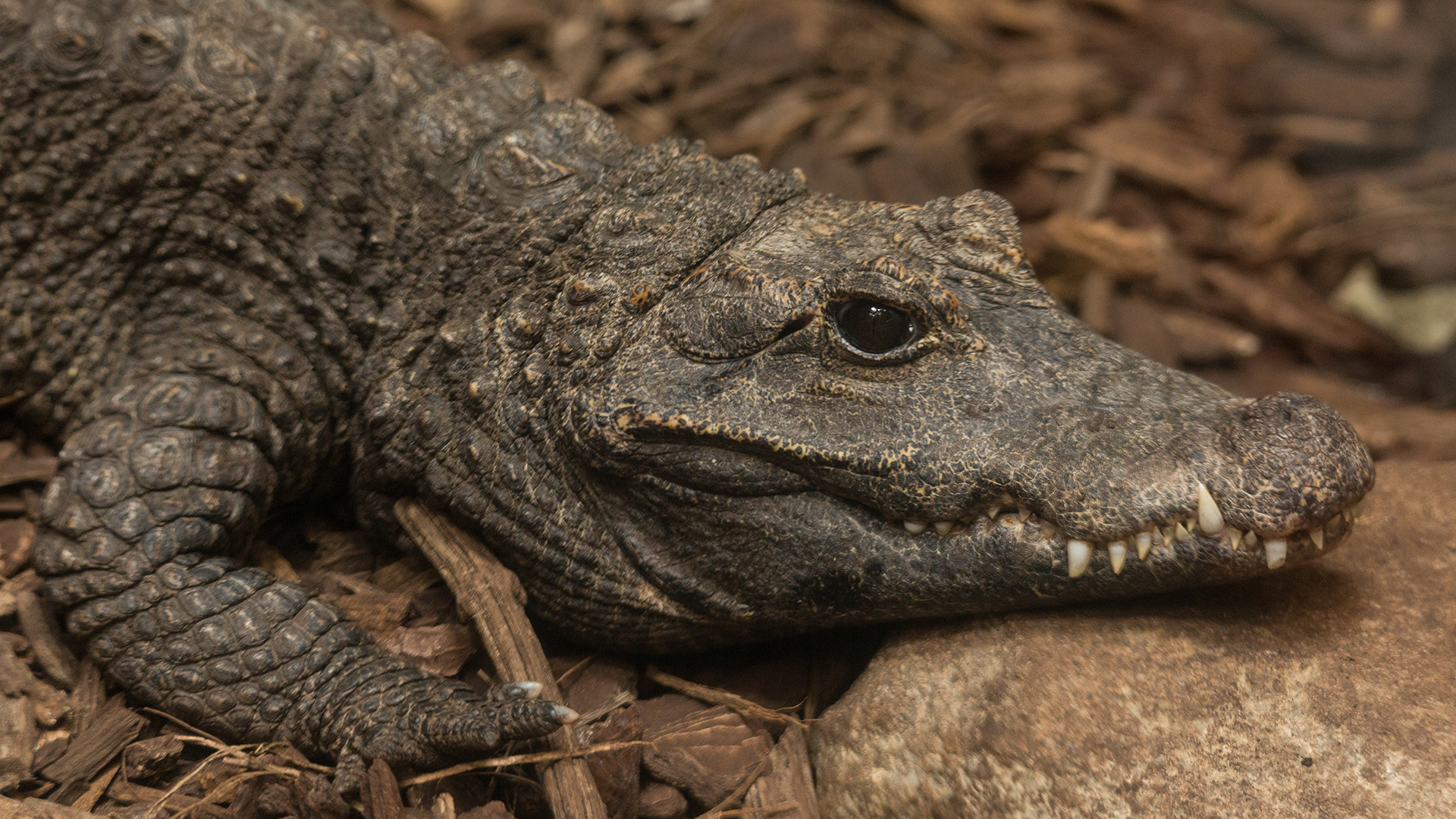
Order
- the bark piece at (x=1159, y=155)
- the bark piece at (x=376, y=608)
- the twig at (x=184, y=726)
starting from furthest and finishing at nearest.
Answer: the bark piece at (x=1159, y=155) → the bark piece at (x=376, y=608) → the twig at (x=184, y=726)

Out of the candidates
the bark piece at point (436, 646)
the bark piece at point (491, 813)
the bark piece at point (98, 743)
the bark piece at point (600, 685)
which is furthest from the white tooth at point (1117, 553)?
the bark piece at point (98, 743)

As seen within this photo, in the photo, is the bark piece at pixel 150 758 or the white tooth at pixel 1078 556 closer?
the white tooth at pixel 1078 556

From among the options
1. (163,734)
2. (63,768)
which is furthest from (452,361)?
(63,768)

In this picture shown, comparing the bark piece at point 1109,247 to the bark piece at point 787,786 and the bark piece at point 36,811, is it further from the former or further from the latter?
the bark piece at point 36,811

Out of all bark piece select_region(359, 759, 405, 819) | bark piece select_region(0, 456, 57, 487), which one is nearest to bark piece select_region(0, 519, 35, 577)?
bark piece select_region(0, 456, 57, 487)

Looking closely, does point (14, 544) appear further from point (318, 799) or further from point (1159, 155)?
point (1159, 155)

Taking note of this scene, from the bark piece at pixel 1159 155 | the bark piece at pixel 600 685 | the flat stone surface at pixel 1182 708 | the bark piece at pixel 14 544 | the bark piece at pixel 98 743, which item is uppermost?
the bark piece at pixel 14 544

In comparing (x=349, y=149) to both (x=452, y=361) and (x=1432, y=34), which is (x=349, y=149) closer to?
(x=452, y=361)

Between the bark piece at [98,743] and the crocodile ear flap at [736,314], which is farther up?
the crocodile ear flap at [736,314]
